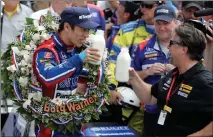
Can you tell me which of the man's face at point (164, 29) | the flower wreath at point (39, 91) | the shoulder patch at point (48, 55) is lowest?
the flower wreath at point (39, 91)

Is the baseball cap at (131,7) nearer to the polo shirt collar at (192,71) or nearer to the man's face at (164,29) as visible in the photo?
the man's face at (164,29)

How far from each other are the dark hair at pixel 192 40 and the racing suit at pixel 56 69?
0.88 metres

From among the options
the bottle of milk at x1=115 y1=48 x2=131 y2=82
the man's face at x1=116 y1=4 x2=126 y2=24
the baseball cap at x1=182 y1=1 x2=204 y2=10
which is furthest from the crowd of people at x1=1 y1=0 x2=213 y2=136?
the man's face at x1=116 y1=4 x2=126 y2=24

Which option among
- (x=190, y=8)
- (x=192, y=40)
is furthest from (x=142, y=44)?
(x=192, y=40)

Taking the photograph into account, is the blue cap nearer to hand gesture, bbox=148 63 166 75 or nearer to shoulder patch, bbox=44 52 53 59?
shoulder patch, bbox=44 52 53 59

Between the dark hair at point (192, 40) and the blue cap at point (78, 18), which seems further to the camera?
the blue cap at point (78, 18)

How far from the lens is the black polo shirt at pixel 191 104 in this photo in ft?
14.5

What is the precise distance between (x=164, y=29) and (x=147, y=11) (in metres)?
0.68

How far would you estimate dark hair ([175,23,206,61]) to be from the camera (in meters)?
4.47

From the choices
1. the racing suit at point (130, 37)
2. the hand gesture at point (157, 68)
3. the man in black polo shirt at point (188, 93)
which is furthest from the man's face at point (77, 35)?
the racing suit at point (130, 37)

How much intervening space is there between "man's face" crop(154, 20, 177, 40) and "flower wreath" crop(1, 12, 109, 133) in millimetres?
855

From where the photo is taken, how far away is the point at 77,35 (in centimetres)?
488

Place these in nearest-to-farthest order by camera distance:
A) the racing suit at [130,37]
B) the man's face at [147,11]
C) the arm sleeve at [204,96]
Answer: the arm sleeve at [204,96]
the racing suit at [130,37]
the man's face at [147,11]

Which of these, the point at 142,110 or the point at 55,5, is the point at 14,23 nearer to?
the point at 55,5
